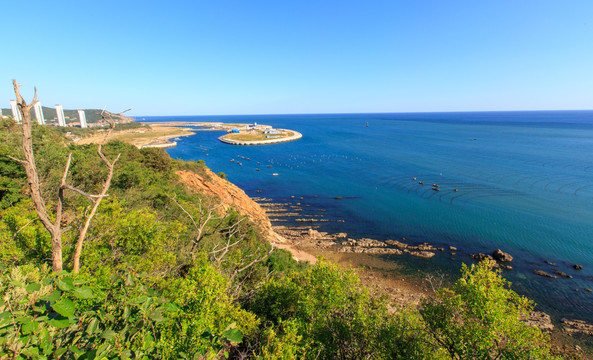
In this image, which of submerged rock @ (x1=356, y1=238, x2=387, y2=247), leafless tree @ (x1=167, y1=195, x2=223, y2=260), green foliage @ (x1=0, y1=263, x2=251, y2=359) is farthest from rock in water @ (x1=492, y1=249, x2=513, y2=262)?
green foliage @ (x1=0, y1=263, x2=251, y2=359)

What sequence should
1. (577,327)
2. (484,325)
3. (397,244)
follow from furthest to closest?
(397,244), (577,327), (484,325)

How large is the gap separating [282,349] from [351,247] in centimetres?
2239

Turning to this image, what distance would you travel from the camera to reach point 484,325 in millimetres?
7410

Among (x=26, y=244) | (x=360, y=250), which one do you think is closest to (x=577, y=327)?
(x=360, y=250)

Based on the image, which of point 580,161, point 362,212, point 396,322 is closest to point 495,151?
point 580,161

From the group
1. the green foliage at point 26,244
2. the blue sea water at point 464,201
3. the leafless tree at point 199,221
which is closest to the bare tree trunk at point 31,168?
the green foliage at point 26,244

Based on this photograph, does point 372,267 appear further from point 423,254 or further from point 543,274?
point 543,274

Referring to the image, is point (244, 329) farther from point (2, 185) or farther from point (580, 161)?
point (580, 161)

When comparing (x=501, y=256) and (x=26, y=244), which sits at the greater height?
(x=26, y=244)

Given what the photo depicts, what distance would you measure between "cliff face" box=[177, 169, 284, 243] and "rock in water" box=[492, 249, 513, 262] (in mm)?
21341

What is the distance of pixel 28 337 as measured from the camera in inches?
138

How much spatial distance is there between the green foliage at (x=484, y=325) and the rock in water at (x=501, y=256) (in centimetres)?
2167

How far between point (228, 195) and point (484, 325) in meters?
26.8

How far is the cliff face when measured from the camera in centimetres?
2867
